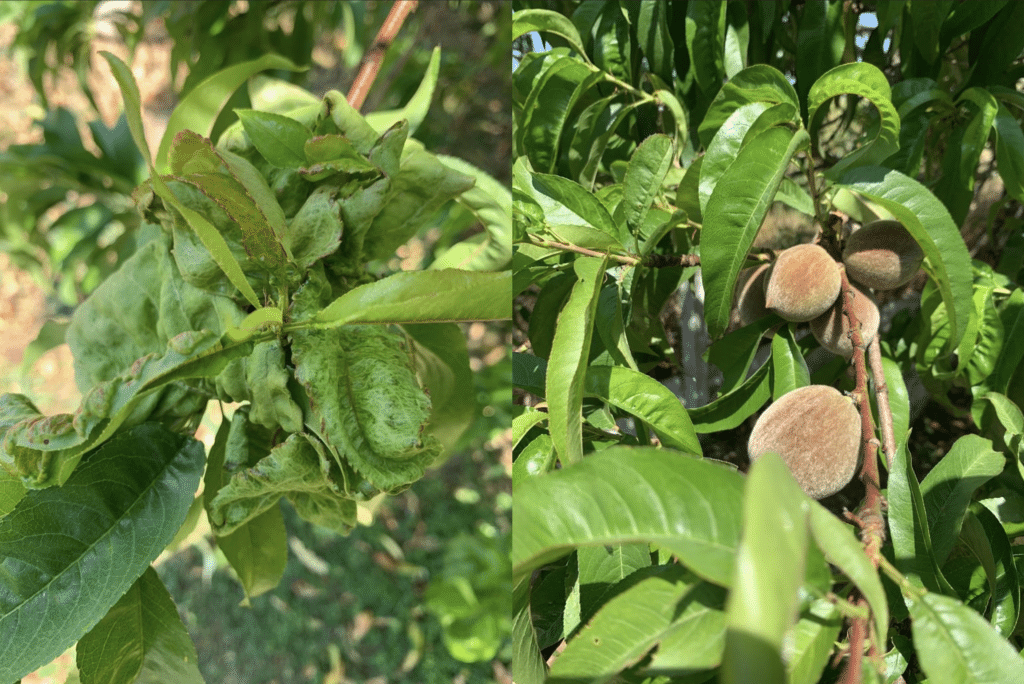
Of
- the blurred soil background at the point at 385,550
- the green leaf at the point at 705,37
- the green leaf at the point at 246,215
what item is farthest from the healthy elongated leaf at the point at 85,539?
the blurred soil background at the point at 385,550

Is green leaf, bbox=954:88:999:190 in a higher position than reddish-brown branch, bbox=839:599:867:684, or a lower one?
higher

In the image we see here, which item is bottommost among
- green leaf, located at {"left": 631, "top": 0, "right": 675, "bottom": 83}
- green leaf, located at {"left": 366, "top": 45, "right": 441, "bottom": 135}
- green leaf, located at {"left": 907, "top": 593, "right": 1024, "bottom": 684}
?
green leaf, located at {"left": 907, "top": 593, "right": 1024, "bottom": 684}

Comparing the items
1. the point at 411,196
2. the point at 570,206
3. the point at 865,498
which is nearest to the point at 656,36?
the point at 570,206

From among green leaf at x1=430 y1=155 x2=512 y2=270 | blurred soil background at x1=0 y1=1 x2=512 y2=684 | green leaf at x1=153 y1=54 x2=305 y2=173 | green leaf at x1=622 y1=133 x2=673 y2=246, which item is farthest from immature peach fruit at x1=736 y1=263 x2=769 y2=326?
blurred soil background at x1=0 y1=1 x2=512 y2=684

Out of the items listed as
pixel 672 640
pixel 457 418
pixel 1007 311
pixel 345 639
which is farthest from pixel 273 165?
pixel 345 639

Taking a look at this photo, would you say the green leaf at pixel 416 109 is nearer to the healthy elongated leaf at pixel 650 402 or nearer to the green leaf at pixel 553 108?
the green leaf at pixel 553 108

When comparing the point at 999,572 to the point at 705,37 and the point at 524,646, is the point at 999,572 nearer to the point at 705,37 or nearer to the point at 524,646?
the point at 524,646

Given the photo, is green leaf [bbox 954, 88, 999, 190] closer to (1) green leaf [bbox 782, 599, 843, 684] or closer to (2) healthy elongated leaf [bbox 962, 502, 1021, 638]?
(2) healthy elongated leaf [bbox 962, 502, 1021, 638]
